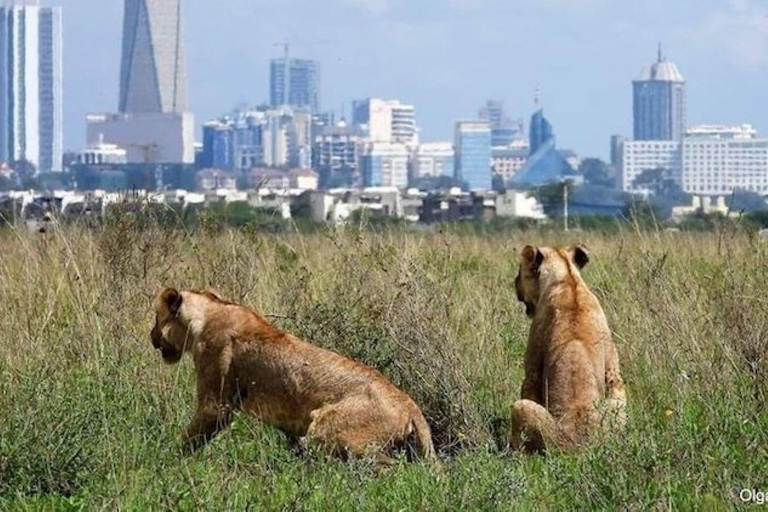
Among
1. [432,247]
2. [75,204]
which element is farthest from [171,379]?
[75,204]

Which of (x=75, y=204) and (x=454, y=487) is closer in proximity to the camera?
(x=454, y=487)

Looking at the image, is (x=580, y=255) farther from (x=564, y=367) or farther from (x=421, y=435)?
(x=421, y=435)

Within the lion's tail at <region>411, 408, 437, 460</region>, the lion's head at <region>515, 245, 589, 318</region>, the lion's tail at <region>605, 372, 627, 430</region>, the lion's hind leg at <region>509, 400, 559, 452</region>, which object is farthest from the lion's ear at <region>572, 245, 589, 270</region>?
the lion's tail at <region>411, 408, 437, 460</region>

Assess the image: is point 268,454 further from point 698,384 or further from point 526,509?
point 698,384

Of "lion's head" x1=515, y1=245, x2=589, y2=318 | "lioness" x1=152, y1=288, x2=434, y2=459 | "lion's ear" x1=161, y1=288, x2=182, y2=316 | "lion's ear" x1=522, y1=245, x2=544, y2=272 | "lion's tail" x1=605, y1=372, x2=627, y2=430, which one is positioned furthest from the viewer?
"lion's ear" x1=522, y1=245, x2=544, y2=272

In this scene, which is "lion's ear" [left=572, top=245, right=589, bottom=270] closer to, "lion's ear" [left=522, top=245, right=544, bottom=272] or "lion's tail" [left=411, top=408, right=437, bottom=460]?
"lion's ear" [left=522, top=245, right=544, bottom=272]

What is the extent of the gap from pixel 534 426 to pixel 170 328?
200cm

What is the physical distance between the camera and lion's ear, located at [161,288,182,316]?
31.4ft

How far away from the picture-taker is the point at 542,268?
392 inches

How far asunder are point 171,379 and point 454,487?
2.78m

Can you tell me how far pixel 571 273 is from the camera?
9766 millimetres

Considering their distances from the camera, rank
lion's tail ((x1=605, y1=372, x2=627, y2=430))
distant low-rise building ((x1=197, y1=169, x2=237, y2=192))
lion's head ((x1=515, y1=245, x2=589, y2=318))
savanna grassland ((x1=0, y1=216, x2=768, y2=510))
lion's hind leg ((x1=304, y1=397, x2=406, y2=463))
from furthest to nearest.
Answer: distant low-rise building ((x1=197, y1=169, x2=237, y2=192))
lion's head ((x1=515, y1=245, x2=589, y2=318))
lion's hind leg ((x1=304, y1=397, x2=406, y2=463))
lion's tail ((x1=605, y1=372, x2=627, y2=430))
savanna grassland ((x1=0, y1=216, x2=768, y2=510))

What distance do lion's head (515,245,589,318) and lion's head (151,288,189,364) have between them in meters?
1.81

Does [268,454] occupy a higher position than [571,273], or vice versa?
[571,273]
